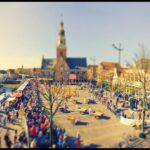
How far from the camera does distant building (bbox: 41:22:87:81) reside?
4085 inches

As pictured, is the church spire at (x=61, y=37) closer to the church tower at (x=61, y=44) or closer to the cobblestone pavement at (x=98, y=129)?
the church tower at (x=61, y=44)

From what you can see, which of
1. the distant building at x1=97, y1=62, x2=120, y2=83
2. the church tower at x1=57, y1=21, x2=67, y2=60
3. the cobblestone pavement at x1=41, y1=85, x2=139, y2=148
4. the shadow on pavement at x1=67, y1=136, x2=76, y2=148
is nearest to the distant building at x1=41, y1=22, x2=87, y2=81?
the church tower at x1=57, y1=21, x2=67, y2=60

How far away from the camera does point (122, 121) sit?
30.7 metres

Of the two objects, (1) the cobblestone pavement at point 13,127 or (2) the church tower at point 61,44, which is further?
(2) the church tower at point 61,44

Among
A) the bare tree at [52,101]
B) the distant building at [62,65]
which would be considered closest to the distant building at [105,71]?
the distant building at [62,65]

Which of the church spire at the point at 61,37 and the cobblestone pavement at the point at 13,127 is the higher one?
the church spire at the point at 61,37

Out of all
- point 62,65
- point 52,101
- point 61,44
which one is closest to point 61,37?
point 61,44

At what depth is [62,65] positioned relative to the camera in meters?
105

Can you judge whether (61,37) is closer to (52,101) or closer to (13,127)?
(52,101)

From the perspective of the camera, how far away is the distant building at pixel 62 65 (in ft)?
340

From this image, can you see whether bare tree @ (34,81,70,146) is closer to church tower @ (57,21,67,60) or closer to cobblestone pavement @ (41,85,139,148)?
cobblestone pavement @ (41,85,139,148)

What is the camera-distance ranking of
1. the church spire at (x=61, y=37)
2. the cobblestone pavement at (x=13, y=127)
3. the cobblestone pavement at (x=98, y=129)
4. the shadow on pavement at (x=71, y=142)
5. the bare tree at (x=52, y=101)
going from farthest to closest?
the church spire at (x=61, y=37)
the cobblestone pavement at (x=13, y=127)
the bare tree at (x=52, y=101)
the cobblestone pavement at (x=98, y=129)
the shadow on pavement at (x=71, y=142)

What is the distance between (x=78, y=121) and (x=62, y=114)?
5496 millimetres

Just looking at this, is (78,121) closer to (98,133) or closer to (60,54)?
(98,133)
